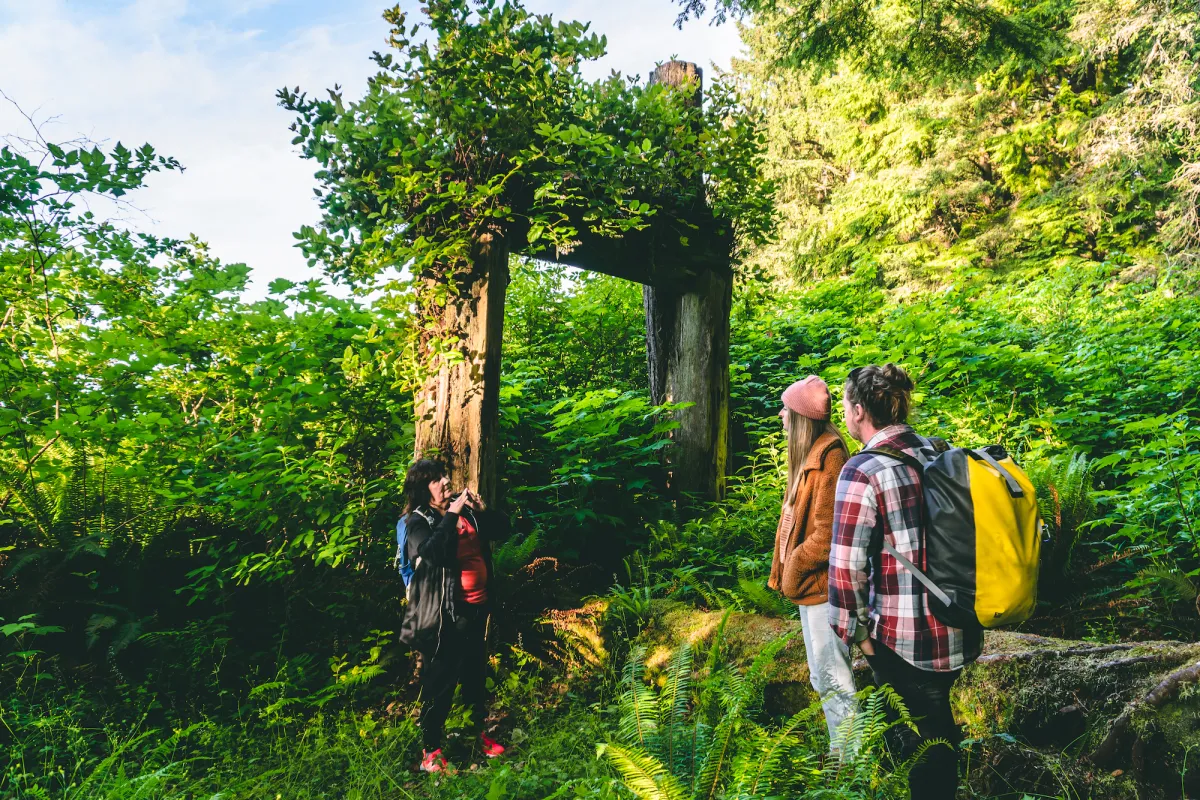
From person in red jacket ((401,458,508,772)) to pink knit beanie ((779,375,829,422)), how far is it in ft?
6.65

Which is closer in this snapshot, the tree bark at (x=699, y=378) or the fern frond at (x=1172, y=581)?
the fern frond at (x=1172, y=581)

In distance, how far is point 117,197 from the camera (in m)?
4.20

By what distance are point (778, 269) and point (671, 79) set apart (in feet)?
41.5

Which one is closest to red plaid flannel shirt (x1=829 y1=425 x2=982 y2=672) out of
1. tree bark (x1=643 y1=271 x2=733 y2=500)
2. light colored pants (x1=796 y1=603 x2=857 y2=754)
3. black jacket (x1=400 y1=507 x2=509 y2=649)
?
light colored pants (x1=796 y1=603 x2=857 y2=754)

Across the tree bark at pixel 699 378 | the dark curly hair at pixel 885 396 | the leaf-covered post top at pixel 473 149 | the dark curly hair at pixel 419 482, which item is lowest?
the dark curly hair at pixel 419 482

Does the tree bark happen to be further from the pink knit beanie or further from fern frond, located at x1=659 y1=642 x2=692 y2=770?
fern frond, located at x1=659 y1=642 x2=692 y2=770

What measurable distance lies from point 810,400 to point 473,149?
2.90 m

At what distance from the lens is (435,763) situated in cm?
367

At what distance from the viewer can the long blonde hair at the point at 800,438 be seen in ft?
10.6

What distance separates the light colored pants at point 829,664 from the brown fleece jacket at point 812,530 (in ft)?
0.32

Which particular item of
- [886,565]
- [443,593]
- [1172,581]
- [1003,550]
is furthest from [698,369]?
[1003,550]

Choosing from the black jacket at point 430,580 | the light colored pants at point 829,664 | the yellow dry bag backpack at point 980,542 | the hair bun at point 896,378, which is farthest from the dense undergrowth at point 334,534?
the hair bun at point 896,378

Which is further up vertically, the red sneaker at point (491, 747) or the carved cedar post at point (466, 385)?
the carved cedar post at point (466, 385)

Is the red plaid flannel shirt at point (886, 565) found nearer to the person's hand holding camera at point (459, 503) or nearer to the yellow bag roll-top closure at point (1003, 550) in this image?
the yellow bag roll-top closure at point (1003, 550)
